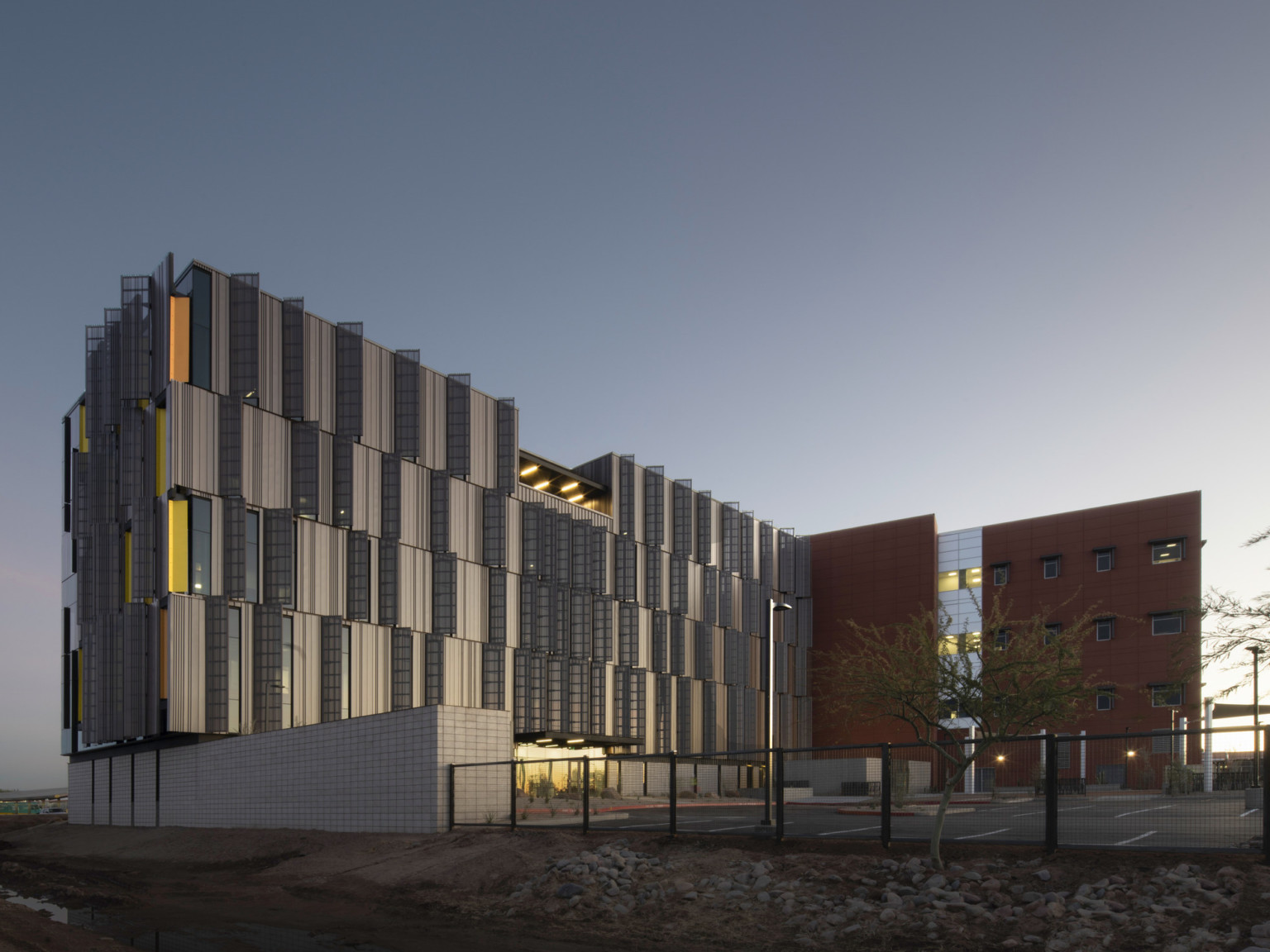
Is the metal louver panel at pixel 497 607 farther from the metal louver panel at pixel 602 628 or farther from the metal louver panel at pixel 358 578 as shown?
the metal louver panel at pixel 358 578

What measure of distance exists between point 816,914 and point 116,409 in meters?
40.1

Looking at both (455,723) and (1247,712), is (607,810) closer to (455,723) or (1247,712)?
(455,723)

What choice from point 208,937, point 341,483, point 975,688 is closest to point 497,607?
point 341,483

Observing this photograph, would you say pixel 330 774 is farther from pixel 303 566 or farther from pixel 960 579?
pixel 960 579

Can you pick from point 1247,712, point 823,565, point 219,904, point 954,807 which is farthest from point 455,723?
point 823,565

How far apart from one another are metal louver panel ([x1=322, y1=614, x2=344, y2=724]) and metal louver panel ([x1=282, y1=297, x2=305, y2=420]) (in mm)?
9115

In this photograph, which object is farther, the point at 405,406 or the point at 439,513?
the point at 439,513

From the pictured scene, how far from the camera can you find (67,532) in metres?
52.9

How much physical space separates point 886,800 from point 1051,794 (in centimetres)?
290

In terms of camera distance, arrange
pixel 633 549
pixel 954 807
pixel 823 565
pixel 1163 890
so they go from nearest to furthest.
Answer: pixel 1163 890, pixel 954 807, pixel 633 549, pixel 823 565

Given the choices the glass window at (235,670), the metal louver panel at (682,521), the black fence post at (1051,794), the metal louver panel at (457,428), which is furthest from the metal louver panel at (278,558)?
the black fence post at (1051,794)

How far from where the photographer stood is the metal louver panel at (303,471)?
43438 millimetres

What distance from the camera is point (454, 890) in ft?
62.2

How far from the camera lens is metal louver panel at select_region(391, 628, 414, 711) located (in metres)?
46.1
